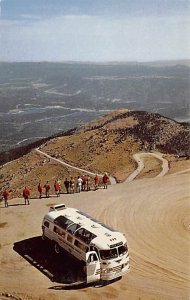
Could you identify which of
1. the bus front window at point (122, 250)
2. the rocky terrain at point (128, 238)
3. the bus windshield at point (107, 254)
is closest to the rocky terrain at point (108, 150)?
the rocky terrain at point (128, 238)

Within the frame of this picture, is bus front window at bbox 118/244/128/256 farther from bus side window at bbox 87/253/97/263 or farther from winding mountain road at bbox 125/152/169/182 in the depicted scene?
winding mountain road at bbox 125/152/169/182

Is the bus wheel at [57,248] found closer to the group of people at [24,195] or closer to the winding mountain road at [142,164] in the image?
the group of people at [24,195]

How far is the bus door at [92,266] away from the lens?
20.5 meters

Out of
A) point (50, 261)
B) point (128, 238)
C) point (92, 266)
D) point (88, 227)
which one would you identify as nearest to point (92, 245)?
point (92, 266)

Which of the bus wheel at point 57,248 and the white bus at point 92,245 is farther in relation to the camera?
the bus wheel at point 57,248

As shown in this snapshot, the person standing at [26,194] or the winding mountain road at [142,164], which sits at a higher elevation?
the person standing at [26,194]

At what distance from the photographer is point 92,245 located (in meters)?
21.1

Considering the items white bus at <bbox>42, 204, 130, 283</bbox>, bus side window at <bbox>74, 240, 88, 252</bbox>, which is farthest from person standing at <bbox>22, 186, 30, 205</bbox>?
bus side window at <bbox>74, 240, 88, 252</bbox>

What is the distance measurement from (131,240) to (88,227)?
4.29 meters

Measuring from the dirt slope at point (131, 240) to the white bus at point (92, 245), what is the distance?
742 mm

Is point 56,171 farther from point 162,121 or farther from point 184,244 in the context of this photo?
point 184,244

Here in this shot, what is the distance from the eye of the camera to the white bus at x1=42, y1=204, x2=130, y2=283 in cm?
2066

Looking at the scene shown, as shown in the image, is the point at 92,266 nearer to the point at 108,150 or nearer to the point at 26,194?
the point at 26,194

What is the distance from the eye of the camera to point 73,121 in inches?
7618
